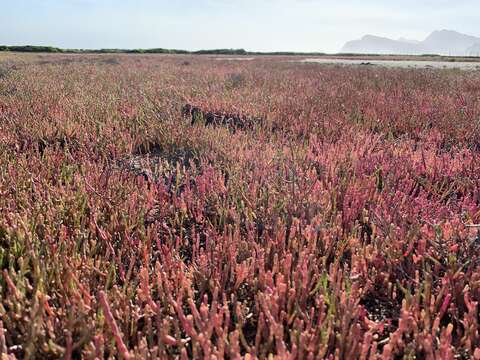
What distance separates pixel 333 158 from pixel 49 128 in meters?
3.29

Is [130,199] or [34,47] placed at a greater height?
[34,47]

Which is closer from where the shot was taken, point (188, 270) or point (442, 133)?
point (188, 270)

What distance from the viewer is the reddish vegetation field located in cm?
160

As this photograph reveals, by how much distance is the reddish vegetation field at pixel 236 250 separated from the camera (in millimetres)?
1596

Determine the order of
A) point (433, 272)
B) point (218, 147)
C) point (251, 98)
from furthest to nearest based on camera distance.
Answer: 1. point (251, 98)
2. point (218, 147)
3. point (433, 272)

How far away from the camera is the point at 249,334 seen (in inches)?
72.6

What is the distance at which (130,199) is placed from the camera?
2.68m

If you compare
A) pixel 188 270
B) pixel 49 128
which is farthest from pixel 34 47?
pixel 188 270

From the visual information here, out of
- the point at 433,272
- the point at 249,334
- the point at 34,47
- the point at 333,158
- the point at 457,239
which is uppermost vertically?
the point at 34,47

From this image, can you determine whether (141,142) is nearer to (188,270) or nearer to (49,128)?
(49,128)

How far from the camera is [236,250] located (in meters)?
2.28

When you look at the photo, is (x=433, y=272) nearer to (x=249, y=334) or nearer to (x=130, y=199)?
(x=249, y=334)

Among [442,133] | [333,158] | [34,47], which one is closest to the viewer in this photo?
[333,158]

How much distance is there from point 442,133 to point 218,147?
3.03 meters
